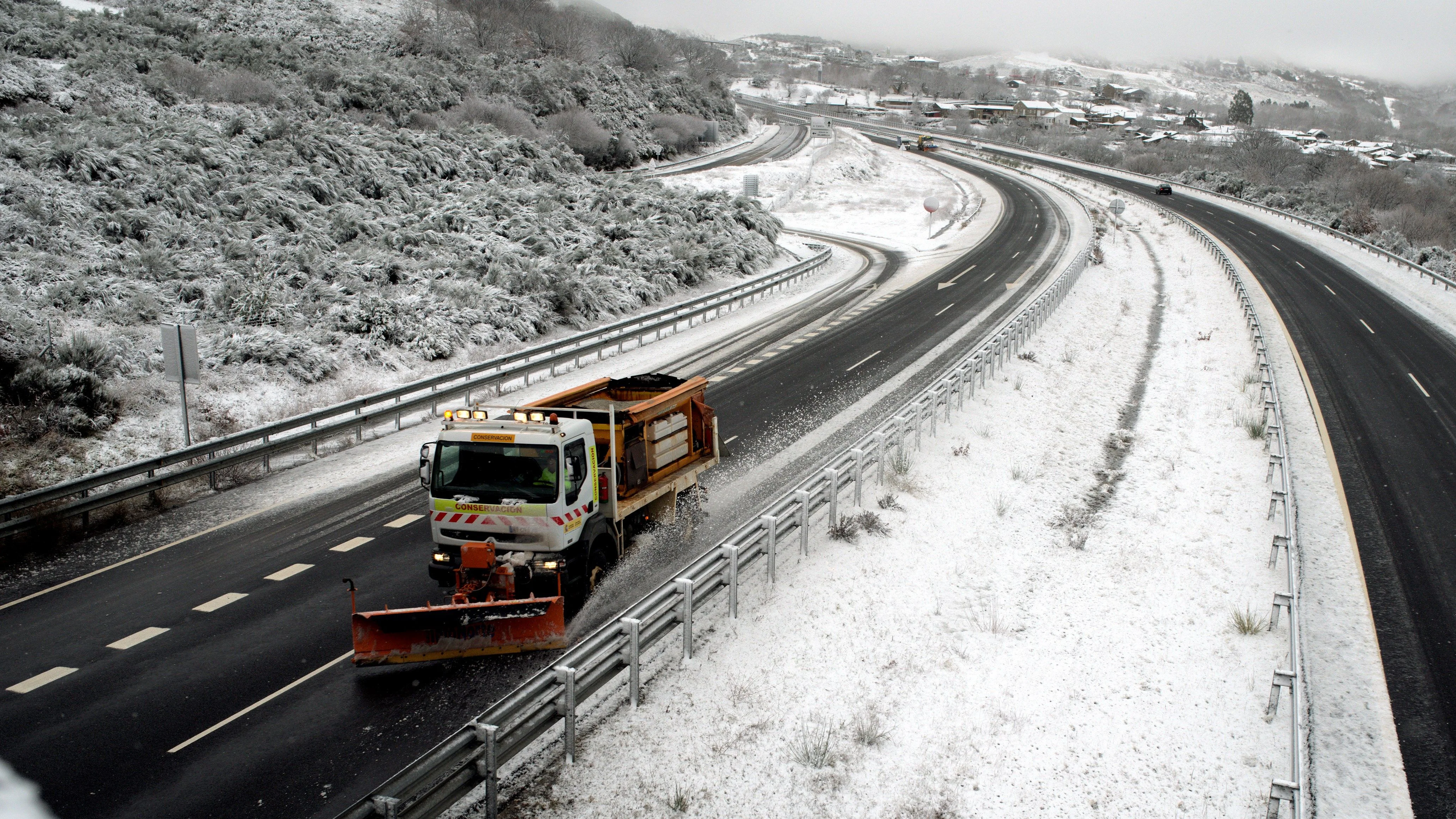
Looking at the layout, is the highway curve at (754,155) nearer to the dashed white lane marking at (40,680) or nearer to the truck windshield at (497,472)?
the truck windshield at (497,472)

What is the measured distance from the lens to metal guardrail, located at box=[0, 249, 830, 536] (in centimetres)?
1294

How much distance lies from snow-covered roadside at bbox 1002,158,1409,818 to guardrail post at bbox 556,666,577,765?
6.62 metres

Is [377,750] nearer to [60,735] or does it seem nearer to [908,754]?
[60,735]

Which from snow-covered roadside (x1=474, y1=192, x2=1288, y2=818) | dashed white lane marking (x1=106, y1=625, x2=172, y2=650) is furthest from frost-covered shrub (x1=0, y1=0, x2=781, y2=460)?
snow-covered roadside (x1=474, y1=192, x2=1288, y2=818)

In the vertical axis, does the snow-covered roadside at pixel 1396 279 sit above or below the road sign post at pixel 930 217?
below

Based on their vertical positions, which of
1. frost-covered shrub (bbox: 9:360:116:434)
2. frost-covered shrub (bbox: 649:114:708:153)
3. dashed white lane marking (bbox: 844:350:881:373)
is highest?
frost-covered shrub (bbox: 649:114:708:153)

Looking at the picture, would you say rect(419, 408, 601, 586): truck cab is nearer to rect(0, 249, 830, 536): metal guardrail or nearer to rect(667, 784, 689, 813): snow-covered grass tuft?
rect(667, 784, 689, 813): snow-covered grass tuft

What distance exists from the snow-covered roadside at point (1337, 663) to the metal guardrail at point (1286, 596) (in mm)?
292

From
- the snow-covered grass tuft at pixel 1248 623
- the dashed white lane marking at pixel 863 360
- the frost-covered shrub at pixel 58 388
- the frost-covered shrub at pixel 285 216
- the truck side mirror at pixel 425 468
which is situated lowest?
the snow-covered grass tuft at pixel 1248 623

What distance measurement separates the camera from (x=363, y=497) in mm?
14828

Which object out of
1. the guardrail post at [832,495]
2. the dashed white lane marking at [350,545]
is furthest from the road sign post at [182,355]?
the guardrail post at [832,495]

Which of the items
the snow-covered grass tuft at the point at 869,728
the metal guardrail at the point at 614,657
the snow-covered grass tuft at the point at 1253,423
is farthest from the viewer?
the snow-covered grass tuft at the point at 1253,423

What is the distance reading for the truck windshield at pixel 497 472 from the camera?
10000 millimetres

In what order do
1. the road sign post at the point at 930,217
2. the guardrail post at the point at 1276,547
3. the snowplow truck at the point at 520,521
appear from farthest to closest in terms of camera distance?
the road sign post at the point at 930,217
the guardrail post at the point at 1276,547
the snowplow truck at the point at 520,521
